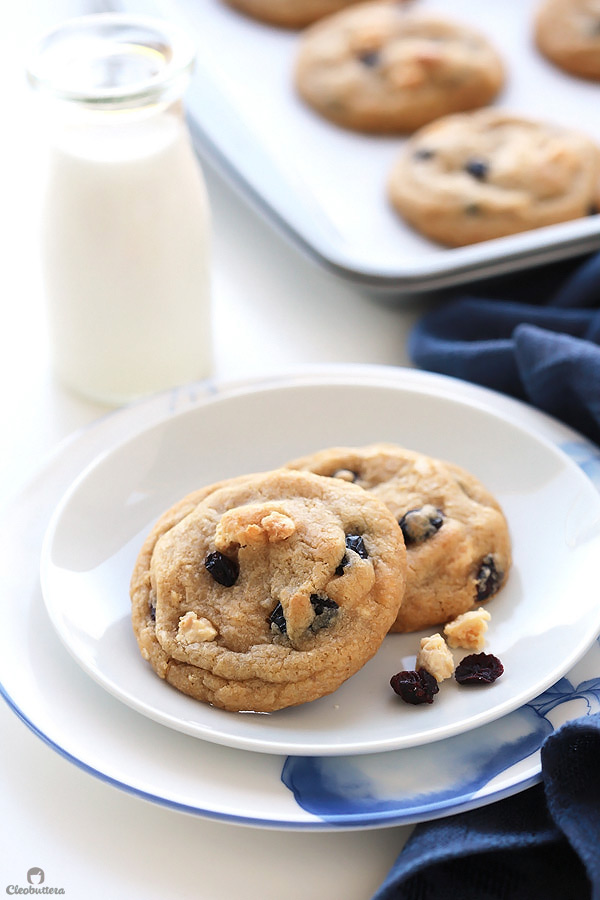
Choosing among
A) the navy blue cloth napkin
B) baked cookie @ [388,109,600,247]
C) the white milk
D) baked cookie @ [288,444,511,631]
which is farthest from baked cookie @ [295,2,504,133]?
baked cookie @ [288,444,511,631]

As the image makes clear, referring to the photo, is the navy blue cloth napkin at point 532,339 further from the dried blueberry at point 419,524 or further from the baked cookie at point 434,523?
the dried blueberry at point 419,524

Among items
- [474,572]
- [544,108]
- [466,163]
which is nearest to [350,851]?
[474,572]

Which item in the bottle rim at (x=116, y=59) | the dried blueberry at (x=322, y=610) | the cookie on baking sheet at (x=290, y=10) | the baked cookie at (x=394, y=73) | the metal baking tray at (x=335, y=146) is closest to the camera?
the dried blueberry at (x=322, y=610)

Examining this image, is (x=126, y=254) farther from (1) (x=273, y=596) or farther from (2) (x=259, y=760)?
(2) (x=259, y=760)

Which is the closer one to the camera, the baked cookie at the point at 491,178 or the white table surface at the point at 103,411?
the white table surface at the point at 103,411

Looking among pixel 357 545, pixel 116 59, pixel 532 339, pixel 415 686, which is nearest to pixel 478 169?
pixel 532 339

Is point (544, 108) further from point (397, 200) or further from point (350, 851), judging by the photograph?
point (350, 851)

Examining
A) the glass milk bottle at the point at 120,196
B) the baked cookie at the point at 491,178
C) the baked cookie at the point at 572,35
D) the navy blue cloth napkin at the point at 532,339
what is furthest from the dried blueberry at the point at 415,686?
the baked cookie at the point at 572,35
